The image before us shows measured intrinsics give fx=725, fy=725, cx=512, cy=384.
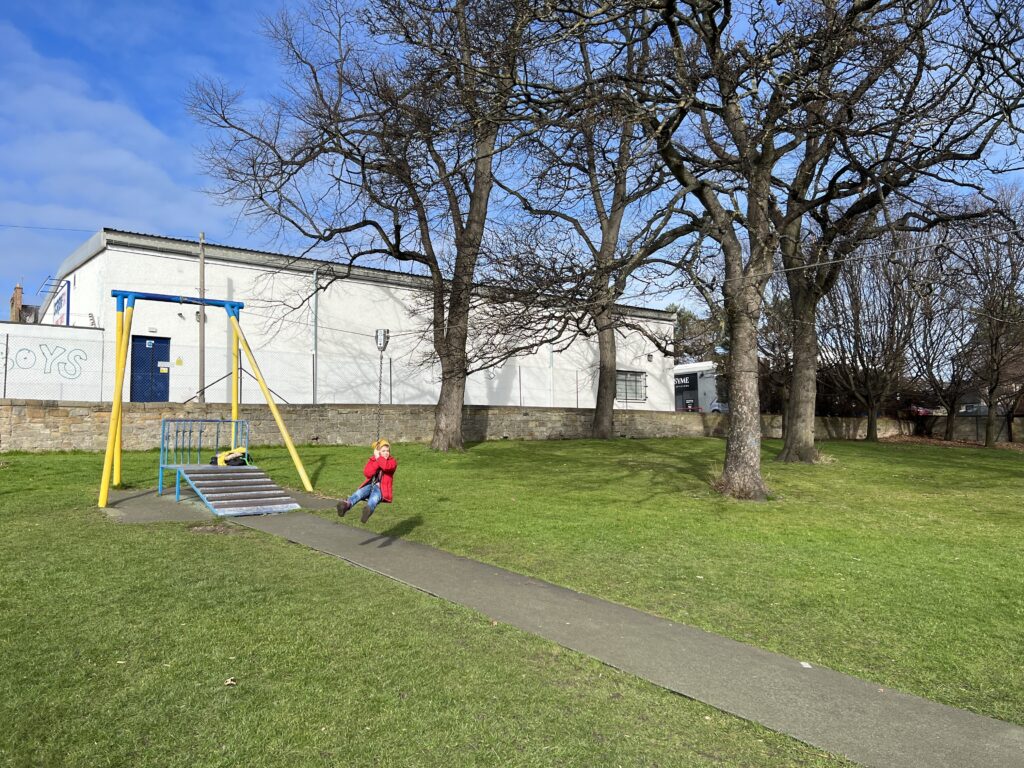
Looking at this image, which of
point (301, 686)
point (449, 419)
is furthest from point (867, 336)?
point (301, 686)

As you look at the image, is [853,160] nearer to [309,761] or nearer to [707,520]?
[707,520]

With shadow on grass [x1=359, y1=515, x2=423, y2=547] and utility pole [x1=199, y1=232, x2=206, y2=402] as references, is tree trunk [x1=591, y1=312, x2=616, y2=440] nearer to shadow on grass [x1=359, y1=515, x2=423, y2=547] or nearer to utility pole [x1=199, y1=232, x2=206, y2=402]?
utility pole [x1=199, y1=232, x2=206, y2=402]

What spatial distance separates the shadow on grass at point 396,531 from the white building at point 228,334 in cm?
950

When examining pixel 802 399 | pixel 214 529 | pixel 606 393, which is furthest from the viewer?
pixel 606 393

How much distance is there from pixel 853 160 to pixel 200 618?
12.2 m

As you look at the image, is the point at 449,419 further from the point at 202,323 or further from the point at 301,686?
the point at 301,686

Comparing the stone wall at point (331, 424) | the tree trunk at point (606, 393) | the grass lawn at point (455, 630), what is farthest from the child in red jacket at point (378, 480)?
the tree trunk at point (606, 393)

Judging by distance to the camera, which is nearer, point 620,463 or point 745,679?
point 745,679

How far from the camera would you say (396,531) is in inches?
373

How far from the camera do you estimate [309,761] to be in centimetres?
334

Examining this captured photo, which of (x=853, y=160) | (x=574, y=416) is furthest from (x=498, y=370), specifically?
(x=853, y=160)

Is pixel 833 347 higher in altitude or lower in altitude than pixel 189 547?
higher

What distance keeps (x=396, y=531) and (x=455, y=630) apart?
4269mm

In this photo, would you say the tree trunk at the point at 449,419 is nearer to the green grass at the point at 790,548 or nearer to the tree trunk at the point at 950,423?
the green grass at the point at 790,548
